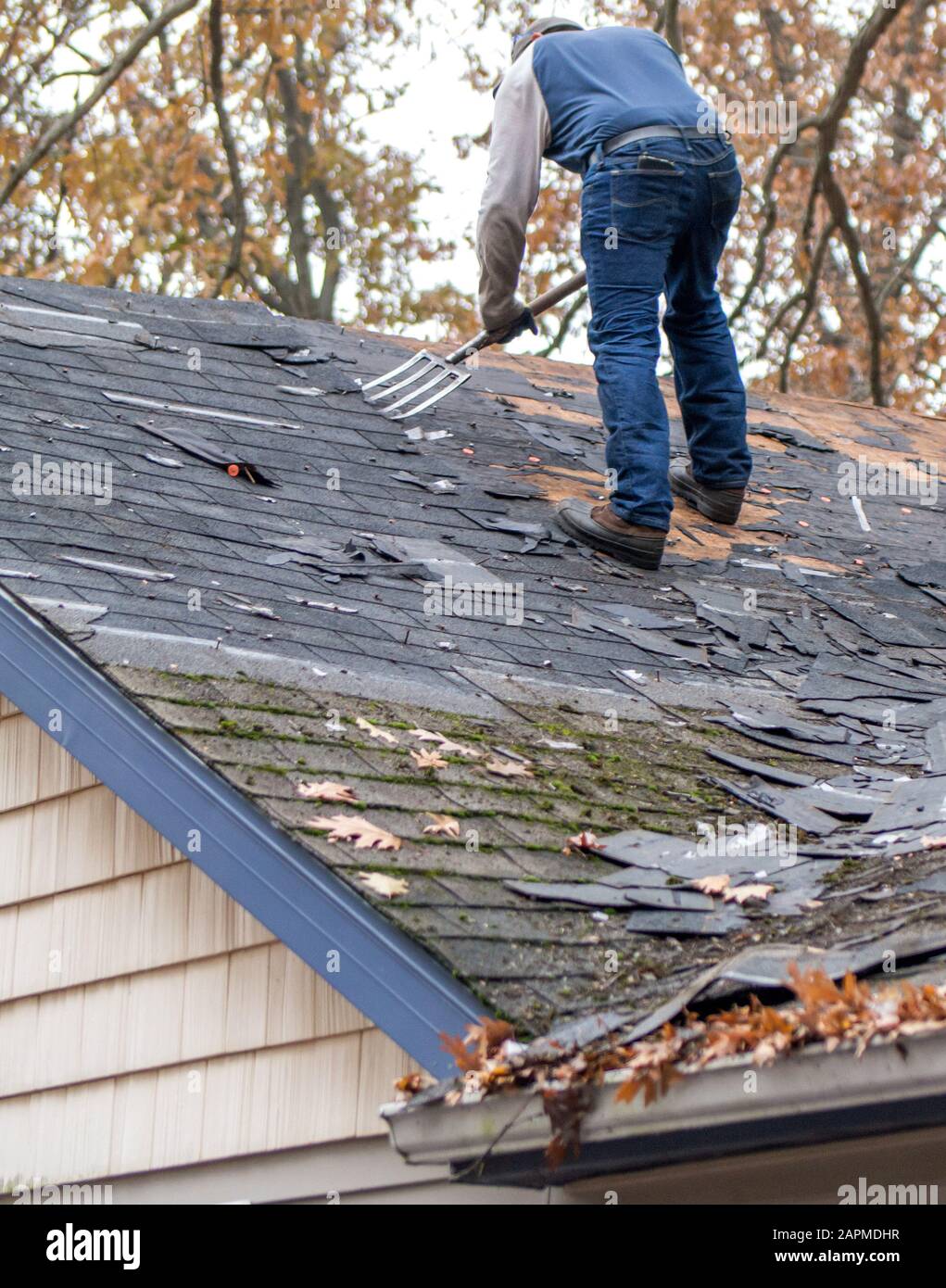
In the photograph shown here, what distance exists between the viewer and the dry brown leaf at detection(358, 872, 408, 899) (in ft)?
10.5

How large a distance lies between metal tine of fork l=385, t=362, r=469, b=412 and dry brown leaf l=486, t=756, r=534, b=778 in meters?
3.37

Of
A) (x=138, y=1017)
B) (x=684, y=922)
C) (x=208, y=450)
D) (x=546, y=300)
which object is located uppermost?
(x=546, y=300)

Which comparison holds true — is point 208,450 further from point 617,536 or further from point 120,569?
point 617,536

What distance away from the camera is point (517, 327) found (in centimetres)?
657

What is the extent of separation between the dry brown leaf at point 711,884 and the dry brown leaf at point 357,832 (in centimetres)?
67

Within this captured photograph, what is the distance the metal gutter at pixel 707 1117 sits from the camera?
2.57 metres

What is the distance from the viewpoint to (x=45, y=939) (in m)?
4.43

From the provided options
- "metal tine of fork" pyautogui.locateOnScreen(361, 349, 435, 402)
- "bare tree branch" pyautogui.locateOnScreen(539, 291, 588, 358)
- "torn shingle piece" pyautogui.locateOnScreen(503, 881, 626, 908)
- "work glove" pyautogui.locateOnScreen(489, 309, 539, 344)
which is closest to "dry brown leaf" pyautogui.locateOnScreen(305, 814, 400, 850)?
"torn shingle piece" pyautogui.locateOnScreen(503, 881, 626, 908)

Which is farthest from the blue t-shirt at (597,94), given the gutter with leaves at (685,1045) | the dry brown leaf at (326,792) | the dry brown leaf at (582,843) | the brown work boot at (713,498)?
the gutter with leaves at (685,1045)

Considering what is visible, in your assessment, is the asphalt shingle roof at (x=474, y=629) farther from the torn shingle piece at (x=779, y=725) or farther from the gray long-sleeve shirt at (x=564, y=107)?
the gray long-sleeve shirt at (x=564, y=107)

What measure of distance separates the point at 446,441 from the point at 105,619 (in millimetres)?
3098

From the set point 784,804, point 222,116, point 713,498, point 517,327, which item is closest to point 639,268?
point 517,327

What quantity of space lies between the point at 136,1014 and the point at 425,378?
4140 mm
